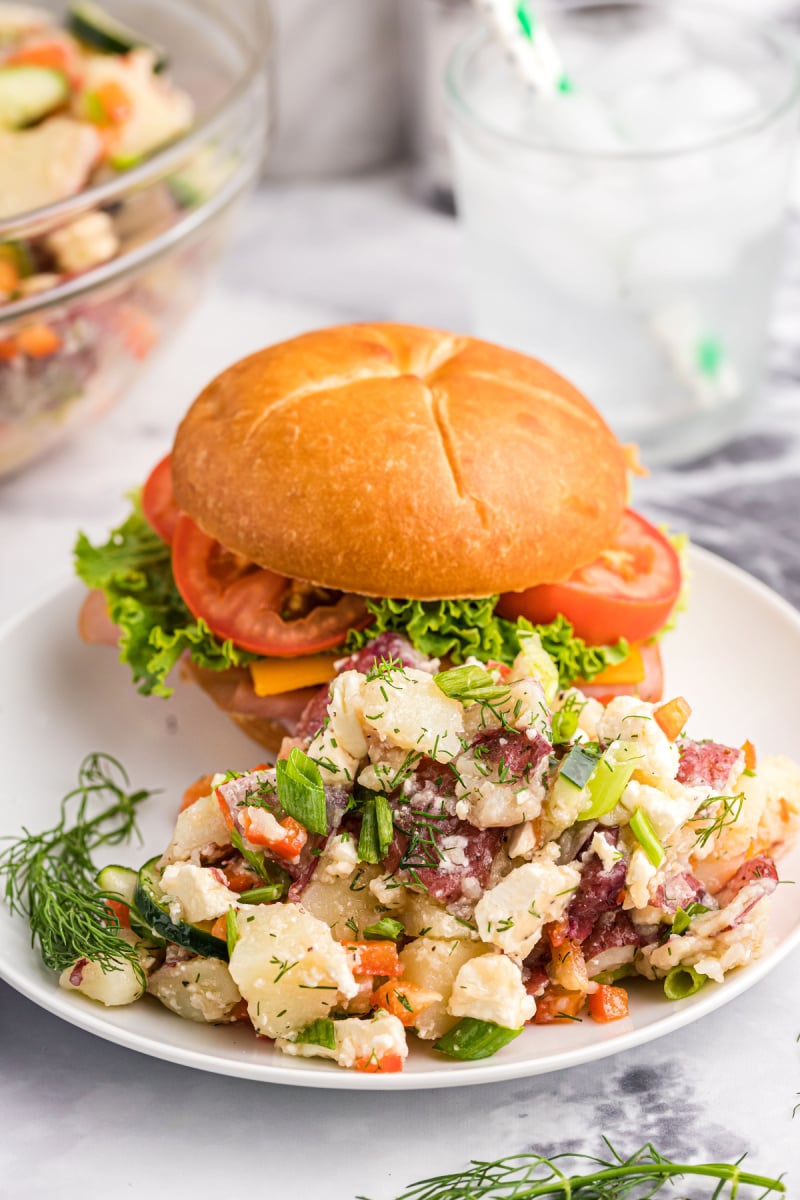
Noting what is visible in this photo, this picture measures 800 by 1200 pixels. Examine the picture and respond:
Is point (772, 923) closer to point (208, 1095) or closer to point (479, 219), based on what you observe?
point (208, 1095)

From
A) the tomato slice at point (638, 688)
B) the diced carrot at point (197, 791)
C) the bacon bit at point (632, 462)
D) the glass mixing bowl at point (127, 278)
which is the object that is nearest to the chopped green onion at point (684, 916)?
the tomato slice at point (638, 688)

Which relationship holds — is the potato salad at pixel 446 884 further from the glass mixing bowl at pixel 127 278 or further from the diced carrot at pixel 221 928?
the glass mixing bowl at pixel 127 278

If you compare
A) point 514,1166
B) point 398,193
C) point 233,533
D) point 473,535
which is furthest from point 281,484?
point 398,193

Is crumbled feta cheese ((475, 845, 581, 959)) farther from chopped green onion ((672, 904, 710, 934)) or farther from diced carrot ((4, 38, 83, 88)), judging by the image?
diced carrot ((4, 38, 83, 88))

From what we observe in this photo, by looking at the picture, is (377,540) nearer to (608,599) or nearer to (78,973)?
(608,599)

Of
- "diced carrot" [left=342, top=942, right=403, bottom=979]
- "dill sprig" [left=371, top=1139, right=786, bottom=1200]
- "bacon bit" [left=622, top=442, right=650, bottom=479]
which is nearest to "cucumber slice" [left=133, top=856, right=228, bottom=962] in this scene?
"diced carrot" [left=342, top=942, right=403, bottom=979]

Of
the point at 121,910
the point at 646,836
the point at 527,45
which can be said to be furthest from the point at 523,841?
the point at 527,45
